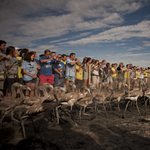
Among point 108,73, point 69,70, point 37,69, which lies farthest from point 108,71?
point 37,69

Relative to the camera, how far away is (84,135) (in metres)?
3.90

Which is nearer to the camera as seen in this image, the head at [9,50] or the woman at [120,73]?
the head at [9,50]

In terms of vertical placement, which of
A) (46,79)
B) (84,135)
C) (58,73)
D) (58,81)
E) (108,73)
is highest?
(108,73)

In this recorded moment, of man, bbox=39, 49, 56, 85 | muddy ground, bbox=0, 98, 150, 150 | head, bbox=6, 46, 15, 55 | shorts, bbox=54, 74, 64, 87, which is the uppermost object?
head, bbox=6, 46, 15, 55

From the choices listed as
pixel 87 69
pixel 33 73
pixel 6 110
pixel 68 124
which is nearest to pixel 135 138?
pixel 68 124

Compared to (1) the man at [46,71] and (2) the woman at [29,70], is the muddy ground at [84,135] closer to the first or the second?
(2) the woman at [29,70]

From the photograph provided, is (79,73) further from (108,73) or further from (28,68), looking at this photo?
(108,73)

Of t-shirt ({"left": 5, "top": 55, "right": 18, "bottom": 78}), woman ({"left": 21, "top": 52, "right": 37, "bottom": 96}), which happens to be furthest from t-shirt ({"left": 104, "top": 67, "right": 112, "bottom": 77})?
t-shirt ({"left": 5, "top": 55, "right": 18, "bottom": 78})

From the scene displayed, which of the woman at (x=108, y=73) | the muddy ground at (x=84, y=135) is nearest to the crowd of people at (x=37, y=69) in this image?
the woman at (x=108, y=73)

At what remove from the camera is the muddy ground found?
3338 mm

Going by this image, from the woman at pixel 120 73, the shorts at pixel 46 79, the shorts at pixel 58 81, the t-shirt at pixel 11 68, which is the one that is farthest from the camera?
the woman at pixel 120 73

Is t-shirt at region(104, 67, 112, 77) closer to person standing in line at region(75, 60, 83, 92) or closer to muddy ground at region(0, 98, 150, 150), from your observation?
person standing in line at region(75, 60, 83, 92)

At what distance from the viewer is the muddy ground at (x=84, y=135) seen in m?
3.34

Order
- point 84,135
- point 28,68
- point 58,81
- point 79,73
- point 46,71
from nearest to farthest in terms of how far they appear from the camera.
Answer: point 84,135 → point 28,68 → point 46,71 → point 58,81 → point 79,73
